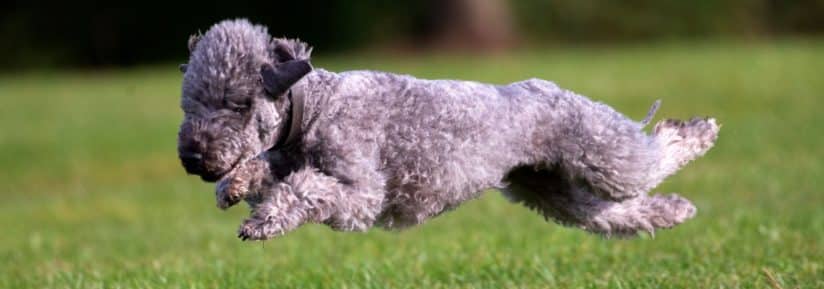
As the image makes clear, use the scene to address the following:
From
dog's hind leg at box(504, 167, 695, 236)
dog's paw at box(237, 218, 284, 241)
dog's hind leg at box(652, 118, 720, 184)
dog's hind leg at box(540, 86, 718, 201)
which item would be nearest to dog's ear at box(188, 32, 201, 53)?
dog's paw at box(237, 218, 284, 241)

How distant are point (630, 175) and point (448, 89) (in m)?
1.28

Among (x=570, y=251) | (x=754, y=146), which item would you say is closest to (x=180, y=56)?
(x=754, y=146)

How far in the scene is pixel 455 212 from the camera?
14.1 meters

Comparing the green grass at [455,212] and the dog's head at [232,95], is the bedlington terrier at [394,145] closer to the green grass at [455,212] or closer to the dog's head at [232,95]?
the dog's head at [232,95]

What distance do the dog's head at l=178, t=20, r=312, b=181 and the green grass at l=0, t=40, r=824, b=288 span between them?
2.27 metres

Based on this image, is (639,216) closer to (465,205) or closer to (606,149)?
(606,149)

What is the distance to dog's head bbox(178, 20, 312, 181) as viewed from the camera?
5.90 metres

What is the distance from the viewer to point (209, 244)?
11656 millimetres

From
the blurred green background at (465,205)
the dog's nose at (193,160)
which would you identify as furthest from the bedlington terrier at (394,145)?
the blurred green background at (465,205)

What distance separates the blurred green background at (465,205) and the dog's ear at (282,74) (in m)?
2.29

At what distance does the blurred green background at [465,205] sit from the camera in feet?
29.5

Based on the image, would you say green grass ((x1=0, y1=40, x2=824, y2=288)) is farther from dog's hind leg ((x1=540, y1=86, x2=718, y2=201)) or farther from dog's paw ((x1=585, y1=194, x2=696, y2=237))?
dog's hind leg ((x1=540, y1=86, x2=718, y2=201))

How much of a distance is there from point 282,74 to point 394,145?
0.86m

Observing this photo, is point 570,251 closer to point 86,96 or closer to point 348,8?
point 86,96
